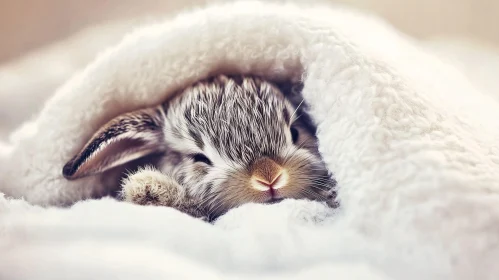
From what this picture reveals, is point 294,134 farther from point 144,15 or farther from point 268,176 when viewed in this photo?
point 144,15

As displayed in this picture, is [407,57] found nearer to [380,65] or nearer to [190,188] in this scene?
[380,65]

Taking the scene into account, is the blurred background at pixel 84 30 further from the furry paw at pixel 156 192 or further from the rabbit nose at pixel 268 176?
the rabbit nose at pixel 268 176

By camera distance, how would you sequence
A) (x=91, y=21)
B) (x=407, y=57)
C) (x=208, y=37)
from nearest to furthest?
(x=208, y=37)
(x=407, y=57)
(x=91, y=21)

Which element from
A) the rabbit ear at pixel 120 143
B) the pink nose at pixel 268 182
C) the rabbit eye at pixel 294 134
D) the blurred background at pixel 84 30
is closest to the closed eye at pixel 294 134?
the rabbit eye at pixel 294 134

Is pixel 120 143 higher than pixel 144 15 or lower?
lower

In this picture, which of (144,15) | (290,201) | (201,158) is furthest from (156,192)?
(144,15)

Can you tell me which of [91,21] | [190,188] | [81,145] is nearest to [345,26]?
[190,188]

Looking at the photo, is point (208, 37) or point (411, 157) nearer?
point (411, 157)
